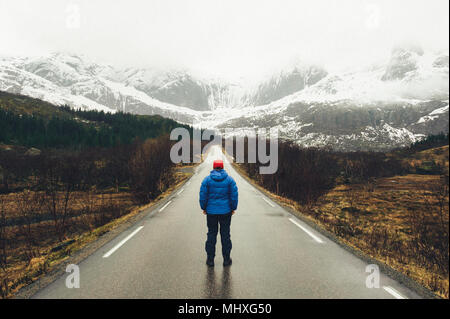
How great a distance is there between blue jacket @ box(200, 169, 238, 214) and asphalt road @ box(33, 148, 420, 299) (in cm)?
118

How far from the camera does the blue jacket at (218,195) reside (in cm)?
540

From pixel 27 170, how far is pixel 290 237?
38.8m

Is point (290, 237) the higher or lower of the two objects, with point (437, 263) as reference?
higher

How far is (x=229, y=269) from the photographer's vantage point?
5.39m

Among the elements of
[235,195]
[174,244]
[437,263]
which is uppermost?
[235,195]

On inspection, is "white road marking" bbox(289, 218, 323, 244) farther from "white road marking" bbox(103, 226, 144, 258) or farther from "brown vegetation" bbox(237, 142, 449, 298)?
"white road marking" bbox(103, 226, 144, 258)

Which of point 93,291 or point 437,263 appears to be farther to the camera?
point 437,263

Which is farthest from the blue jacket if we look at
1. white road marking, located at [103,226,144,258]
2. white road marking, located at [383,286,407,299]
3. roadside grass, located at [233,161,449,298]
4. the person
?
roadside grass, located at [233,161,449,298]

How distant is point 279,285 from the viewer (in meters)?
4.58

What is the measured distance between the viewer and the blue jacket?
5402mm

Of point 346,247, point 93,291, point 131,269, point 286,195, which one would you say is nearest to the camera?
point 93,291

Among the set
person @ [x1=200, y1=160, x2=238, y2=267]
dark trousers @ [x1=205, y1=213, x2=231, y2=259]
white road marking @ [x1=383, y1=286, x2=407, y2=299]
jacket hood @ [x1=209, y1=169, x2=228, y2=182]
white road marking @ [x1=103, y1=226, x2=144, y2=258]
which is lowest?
white road marking @ [x1=103, y1=226, x2=144, y2=258]
